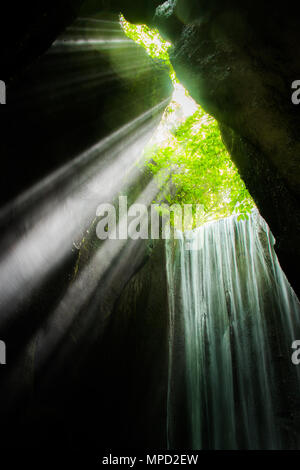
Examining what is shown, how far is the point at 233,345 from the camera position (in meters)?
9.32

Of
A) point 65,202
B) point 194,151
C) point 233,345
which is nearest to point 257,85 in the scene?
point 194,151

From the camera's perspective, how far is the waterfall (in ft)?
27.1

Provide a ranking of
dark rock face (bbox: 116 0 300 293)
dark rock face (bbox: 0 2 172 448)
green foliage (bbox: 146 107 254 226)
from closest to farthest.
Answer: dark rock face (bbox: 116 0 300 293) → dark rock face (bbox: 0 2 172 448) → green foliage (bbox: 146 107 254 226)

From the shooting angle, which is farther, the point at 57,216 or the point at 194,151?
the point at 194,151

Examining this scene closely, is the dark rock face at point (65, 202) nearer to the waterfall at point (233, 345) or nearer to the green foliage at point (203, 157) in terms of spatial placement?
the green foliage at point (203, 157)

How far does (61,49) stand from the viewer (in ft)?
19.5

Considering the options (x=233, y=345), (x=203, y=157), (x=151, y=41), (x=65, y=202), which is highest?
(x=151, y=41)

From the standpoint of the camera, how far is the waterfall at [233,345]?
825 centimetres

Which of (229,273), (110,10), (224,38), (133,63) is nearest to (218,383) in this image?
(229,273)

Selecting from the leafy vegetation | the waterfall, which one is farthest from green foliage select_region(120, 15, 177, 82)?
the waterfall

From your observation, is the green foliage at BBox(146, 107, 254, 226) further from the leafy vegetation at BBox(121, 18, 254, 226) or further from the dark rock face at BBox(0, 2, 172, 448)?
the dark rock face at BBox(0, 2, 172, 448)

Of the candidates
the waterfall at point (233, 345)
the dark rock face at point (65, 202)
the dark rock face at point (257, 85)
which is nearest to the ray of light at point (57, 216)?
the dark rock face at point (65, 202)

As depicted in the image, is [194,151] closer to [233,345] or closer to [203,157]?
[203,157]

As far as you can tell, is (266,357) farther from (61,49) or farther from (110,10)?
(110,10)
